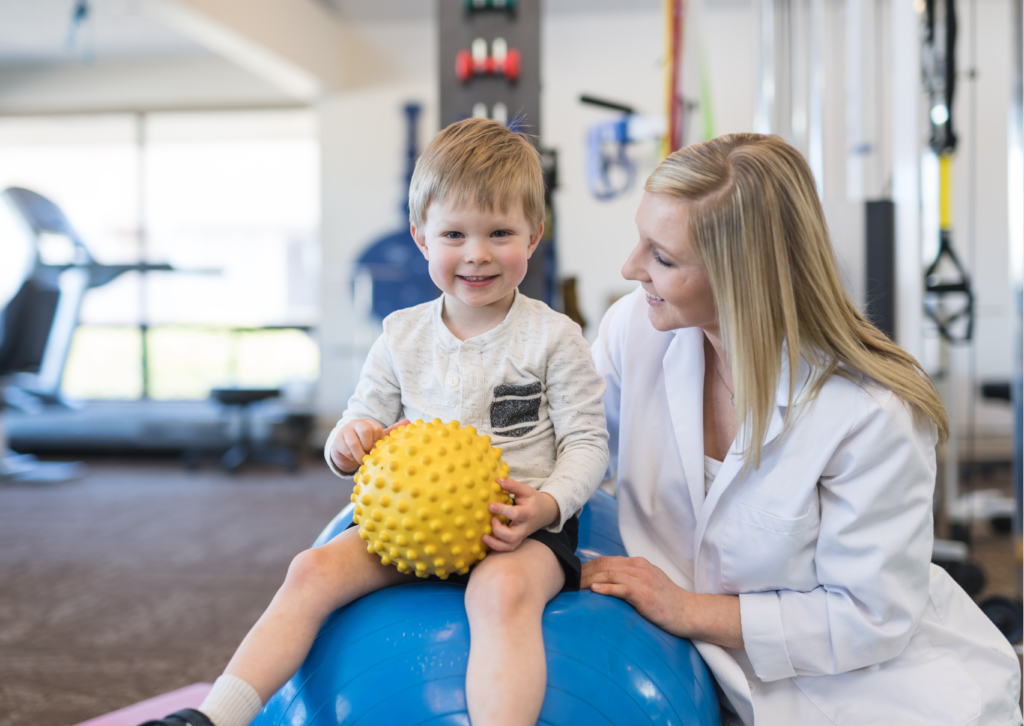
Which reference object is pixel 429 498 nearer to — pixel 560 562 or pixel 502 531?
pixel 502 531

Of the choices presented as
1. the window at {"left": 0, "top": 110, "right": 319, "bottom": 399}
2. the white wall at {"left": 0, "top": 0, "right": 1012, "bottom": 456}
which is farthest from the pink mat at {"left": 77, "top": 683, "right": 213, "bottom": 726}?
the window at {"left": 0, "top": 110, "right": 319, "bottom": 399}

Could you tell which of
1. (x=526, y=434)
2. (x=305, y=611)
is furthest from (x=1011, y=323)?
(x=305, y=611)

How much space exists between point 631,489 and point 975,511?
3596mm

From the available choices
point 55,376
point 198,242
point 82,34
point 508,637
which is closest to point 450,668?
point 508,637

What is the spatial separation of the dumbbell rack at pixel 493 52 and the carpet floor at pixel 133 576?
1.98 metres

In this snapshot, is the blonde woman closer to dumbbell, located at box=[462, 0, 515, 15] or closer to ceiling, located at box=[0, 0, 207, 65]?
dumbbell, located at box=[462, 0, 515, 15]

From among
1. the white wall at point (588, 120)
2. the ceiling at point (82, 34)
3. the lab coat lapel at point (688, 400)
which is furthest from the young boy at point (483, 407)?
the ceiling at point (82, 34)

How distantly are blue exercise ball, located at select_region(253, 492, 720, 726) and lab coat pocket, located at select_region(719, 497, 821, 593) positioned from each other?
15cm

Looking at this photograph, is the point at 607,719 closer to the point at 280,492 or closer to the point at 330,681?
the point at 330,681

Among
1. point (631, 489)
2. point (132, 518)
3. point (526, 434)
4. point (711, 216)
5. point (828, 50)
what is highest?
point (828, 50)

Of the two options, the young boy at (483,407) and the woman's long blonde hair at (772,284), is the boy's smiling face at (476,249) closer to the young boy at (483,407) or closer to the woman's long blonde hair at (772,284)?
the young boy at (483,407)

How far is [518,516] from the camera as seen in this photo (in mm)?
1090

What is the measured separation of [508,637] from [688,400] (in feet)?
1.78

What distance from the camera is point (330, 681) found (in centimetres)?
105
